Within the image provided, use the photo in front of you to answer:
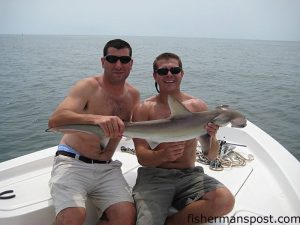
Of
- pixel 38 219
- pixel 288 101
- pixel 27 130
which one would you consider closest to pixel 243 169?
pixel 38 219

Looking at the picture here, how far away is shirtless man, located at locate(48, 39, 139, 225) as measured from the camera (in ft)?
10.1

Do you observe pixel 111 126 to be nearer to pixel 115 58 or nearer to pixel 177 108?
pixel 177 108

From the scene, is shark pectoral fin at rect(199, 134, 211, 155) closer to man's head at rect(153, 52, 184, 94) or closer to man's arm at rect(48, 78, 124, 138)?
man's head at rect(153, 52, 184, 94)

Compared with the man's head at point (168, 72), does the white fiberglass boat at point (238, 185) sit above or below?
below

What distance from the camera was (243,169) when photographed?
4.66 meters

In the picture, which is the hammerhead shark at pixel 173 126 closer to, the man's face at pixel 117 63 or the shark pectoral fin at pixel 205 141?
the shark pectoral fin at pixel 205 141

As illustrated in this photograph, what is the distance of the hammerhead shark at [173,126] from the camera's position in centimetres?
304

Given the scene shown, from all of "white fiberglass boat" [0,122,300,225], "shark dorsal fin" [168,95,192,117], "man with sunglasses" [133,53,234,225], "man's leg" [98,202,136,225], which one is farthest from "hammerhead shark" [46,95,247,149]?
"white fiberglass boat" [0,122,300,225]

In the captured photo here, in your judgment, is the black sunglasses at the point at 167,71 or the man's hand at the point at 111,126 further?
the black sunglasses at the point at 167,71

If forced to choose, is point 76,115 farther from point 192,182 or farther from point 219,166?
point 219,166

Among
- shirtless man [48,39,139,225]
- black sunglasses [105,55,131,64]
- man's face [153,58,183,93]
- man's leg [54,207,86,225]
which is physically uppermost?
black sunglasses [105,55,131,64]

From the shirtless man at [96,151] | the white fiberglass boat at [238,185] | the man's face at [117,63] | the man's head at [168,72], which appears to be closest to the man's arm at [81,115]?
the shirtless man at [96,151]

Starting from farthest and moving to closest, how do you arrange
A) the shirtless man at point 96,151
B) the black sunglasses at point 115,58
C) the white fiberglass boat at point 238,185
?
the black sunglasses at point 115,58
the white fiberglass boat at point 238,185
the shirtless man at point 96,151

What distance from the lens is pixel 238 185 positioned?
4.21 metres
